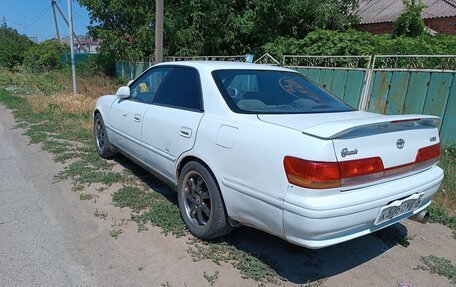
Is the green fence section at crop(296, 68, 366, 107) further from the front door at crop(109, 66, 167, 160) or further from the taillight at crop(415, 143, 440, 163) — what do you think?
the front door at crop(109, 66, 167, 160)

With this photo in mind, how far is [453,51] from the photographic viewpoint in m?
6.81

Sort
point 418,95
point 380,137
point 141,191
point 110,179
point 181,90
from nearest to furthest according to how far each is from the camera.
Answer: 1. point 380,137
2. point 181,90
3. point 141,191
4. point 110,179
5. point 418,95

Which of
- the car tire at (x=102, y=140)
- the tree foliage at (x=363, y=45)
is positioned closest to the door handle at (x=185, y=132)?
the car tire at (x=102, y=140)

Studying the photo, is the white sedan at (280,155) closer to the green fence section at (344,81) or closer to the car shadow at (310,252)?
the car shadow at (310,252)

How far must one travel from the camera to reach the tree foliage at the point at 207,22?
46.9ft

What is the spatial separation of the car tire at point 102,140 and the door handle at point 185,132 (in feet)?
7.66

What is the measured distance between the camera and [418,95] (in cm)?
595

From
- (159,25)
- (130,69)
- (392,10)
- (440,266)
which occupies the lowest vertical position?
(440,266)

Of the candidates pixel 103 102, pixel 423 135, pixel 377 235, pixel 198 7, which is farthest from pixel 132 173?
pixel 198 7

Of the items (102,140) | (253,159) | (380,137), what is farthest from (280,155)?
(102,140)

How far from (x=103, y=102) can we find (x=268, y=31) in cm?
1140

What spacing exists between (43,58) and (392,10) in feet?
67.5

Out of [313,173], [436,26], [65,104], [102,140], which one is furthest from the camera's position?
[436,26]

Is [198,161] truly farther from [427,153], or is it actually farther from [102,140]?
[102,140]
